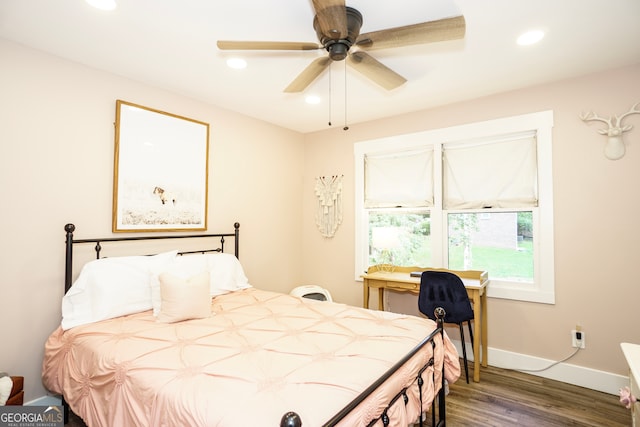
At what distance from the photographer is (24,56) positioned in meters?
2.25

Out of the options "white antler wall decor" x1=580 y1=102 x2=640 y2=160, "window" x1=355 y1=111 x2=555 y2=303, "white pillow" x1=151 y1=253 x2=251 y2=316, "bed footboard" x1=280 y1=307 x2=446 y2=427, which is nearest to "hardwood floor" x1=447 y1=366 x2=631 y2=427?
"bed footboard" x1=280 y1=307 x2=446 y2=427

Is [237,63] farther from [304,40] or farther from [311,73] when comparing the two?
[311,73]

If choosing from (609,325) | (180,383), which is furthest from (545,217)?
(180,383)

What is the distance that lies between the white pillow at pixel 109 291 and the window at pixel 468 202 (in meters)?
2.22

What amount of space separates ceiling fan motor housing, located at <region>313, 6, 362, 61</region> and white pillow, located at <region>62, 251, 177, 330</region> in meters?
1.98

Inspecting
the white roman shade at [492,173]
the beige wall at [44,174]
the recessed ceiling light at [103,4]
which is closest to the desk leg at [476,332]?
the white roman shade at [492,173]

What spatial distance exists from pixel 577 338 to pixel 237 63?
3.57 meters

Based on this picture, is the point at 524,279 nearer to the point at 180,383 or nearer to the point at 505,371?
the point at 505,371

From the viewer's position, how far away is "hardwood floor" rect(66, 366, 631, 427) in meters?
2.19

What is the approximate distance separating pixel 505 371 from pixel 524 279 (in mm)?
858

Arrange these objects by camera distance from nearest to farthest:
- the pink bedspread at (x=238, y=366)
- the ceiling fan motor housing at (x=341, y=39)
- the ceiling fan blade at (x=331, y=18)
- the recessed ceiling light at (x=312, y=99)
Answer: the pink bedspread at (x=238, y=366), the ceiling fan blade at (x=331, y=18), the ceiling fan motor housing at (x=341, y=39), the recessed ceiling light at (x=312, y=99)

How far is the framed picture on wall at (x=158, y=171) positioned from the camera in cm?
270

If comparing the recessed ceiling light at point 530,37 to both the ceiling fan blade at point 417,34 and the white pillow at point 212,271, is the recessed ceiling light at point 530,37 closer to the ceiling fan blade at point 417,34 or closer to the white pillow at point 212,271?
the ceiling fan blade at point 417,34

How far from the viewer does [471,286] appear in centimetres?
285
